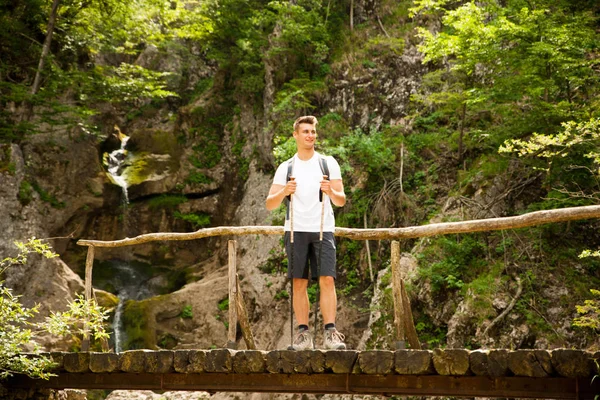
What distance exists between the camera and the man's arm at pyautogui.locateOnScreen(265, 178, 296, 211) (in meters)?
5.16

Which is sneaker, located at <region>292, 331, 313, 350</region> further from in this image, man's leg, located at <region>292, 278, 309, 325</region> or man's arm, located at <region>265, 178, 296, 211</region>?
man's arm, located at <region>265, 178, 296, 211</region>

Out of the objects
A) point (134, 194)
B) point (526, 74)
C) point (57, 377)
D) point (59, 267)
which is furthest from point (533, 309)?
point (134, 194)

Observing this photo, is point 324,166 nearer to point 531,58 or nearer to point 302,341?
point 302,341

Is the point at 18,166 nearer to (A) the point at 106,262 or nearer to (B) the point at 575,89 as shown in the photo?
(A) the point at 106,262

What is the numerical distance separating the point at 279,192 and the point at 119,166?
48.3ft

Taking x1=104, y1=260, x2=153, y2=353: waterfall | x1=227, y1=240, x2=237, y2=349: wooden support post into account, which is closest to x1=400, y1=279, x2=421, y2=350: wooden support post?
x1=227, y1=240, x2=237, y2=349: wooden support post

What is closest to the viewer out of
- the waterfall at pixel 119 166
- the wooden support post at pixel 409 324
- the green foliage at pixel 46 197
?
the wooden support post at pixel 409 324

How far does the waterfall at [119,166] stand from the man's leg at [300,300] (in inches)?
537

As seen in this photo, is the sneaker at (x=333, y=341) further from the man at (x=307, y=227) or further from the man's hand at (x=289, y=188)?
the man's hand at (x=289, y=188)

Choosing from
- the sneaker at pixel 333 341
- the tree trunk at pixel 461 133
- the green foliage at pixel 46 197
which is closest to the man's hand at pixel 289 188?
the sneaker at pixel 333 341

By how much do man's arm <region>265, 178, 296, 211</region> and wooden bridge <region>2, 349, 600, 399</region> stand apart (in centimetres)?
128

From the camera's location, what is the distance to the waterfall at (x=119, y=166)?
18.0 meters

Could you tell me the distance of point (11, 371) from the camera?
5.64 m

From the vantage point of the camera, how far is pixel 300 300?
532cm
